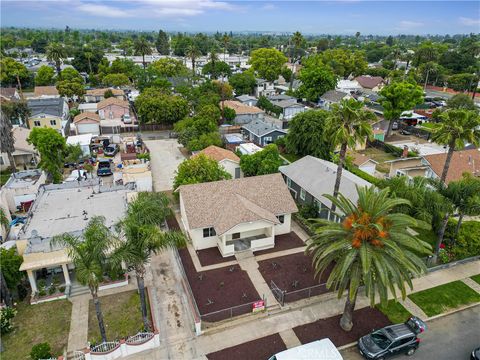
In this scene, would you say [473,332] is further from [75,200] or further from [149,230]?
[75,200]

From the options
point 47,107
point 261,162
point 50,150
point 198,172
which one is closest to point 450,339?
point 261,162

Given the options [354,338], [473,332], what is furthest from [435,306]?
[354,338]

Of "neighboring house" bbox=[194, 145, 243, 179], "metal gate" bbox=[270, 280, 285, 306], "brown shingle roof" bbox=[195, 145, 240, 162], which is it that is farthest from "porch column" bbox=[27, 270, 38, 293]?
"brown shingle roof" bbox=[195, 145, 240, 162]

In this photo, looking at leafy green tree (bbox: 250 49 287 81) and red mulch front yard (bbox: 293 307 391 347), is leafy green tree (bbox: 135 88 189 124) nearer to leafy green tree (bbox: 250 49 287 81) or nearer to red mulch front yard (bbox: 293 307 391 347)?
leafy green tree (bbox: 250 49 287 81)

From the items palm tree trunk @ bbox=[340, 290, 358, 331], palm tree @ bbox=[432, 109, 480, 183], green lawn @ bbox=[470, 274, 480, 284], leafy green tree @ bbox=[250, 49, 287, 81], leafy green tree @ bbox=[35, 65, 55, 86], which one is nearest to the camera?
palm tree trunk @ bbox=[340, 290, 358, 331]

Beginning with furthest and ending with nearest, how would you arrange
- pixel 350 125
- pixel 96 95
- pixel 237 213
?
pixel 96 95 → pixel 237 213 → pixel 350 125

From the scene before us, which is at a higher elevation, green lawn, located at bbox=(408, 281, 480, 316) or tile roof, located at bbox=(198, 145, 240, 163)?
tile roof, located at bbox=(198, 145, 240, 163)

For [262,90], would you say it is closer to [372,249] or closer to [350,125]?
[350,125]
